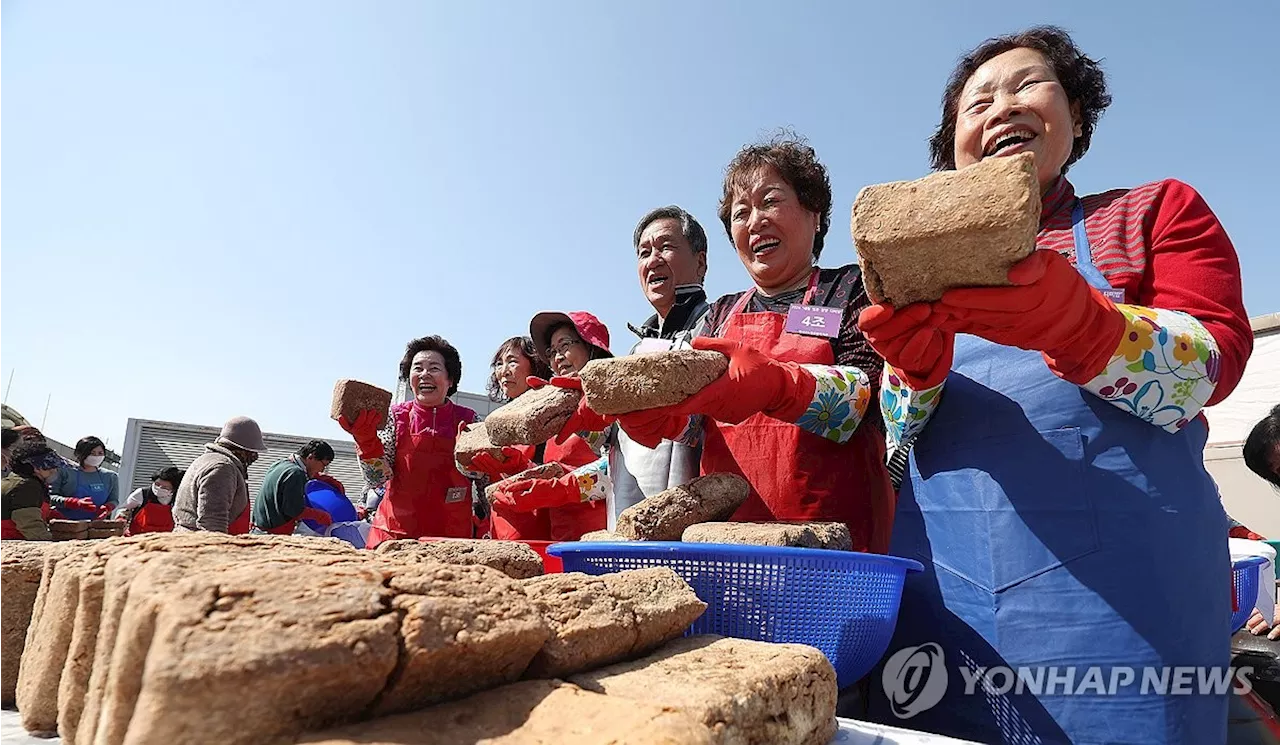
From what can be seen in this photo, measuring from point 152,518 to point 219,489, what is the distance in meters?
4.79

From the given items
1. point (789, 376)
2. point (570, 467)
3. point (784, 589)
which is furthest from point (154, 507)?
point (784, 589)

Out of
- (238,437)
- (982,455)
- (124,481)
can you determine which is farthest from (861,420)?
(124,481)

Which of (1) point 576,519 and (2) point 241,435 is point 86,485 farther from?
(1) point 576,519

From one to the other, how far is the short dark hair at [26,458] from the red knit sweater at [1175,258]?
947cm

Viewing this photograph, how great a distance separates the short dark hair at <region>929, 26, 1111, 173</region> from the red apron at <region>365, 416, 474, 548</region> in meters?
3.98

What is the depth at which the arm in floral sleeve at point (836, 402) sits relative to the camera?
6.35 feet

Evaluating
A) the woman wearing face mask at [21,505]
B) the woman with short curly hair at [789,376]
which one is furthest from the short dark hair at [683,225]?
the woman wearing face mask at [21,505]

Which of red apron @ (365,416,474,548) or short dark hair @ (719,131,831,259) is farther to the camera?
red apron @ (365,416,474,548)

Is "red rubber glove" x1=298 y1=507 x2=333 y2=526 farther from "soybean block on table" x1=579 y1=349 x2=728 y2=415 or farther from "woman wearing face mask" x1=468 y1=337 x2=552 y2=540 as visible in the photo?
"soybean block on table" x1=579 y1=349 x2=728 y2=415

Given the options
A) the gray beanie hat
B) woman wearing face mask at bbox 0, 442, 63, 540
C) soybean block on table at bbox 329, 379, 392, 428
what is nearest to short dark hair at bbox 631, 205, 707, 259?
soybean block on table at bbox 329, 379, 392, 428

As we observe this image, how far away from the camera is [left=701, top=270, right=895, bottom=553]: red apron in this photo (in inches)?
83.3

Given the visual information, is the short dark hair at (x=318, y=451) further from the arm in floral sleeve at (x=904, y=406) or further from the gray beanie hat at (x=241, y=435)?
the arm in floral sleeve at (x=904, y=406)

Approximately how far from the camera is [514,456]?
13.0 ft

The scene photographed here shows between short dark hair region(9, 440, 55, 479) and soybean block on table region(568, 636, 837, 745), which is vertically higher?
soybean block on table region(568, 636, 837, 745)
